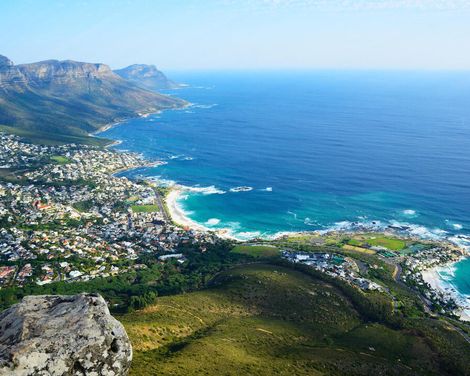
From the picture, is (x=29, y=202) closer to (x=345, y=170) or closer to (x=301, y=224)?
(x=301, y=224)

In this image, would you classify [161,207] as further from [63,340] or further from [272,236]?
[63,340]

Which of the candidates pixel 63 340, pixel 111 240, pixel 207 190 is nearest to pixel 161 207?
pixel 207 190

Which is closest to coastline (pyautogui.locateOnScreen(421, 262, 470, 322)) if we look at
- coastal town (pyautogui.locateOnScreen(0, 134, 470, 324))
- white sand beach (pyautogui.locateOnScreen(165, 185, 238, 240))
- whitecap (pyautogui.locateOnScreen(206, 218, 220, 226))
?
coastal town (pyautogui.locateOnScreen(0, 134, 470, 324))

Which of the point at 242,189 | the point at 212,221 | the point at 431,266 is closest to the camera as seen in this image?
the point at 431,266

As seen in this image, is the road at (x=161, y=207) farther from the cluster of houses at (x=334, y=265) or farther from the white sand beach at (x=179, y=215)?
the cluster of houses at (x=334, y=265)

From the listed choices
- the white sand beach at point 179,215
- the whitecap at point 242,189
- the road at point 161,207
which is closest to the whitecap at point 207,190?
the white sand beach at point 179,215

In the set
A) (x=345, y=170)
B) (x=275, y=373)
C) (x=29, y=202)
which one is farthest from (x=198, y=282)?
(x=345, y=170)
